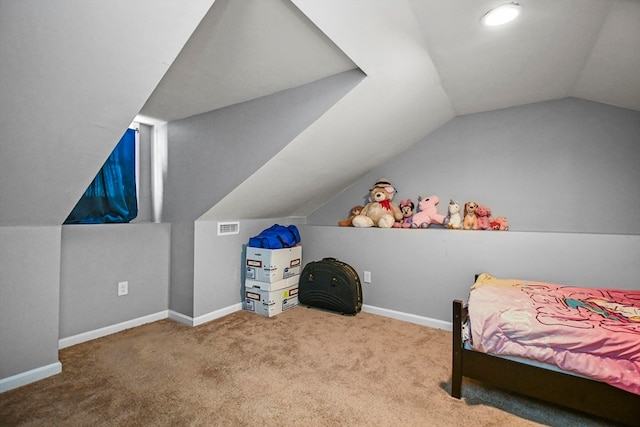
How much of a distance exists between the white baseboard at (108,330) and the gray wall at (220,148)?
0.59 feet

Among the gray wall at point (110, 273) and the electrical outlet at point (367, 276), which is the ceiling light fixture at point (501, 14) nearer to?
the electrical outlet at point (367, 276)

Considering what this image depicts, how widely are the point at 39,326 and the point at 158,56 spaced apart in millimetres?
1818

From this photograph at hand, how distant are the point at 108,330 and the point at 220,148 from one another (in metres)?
1.78

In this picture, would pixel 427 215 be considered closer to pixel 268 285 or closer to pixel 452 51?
pixel 452 51

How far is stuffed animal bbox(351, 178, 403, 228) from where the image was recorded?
10.6ft

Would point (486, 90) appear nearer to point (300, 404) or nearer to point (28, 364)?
point (300, 404)

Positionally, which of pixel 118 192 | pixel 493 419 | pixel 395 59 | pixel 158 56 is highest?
pixel 395 59

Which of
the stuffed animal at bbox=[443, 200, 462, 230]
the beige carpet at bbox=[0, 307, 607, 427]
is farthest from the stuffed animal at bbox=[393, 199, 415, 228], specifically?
the beige carpet at bbox=[0, 307, 607, 427]

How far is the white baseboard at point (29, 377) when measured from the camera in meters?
1.74

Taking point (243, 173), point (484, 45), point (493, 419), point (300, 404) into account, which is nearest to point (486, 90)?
point (484, 45)

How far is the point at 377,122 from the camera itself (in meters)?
2.51

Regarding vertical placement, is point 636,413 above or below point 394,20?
below

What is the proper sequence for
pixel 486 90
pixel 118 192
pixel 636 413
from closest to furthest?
pixel 636 413 < pixel 486 90 < pixel 118 192

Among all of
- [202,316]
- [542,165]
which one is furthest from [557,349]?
[202,316]
